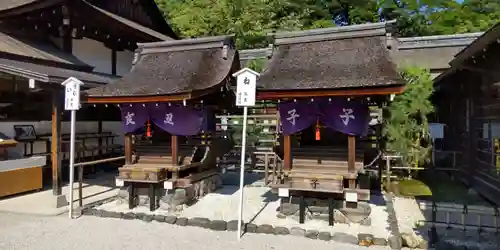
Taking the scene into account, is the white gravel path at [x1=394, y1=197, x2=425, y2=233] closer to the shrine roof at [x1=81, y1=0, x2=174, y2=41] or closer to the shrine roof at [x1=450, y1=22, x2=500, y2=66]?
the shrine roof at [x1=450, y1=22, x2=500, y2=66]

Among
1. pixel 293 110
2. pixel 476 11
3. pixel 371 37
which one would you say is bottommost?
pixel 293 110

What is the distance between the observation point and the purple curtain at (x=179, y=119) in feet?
27.4

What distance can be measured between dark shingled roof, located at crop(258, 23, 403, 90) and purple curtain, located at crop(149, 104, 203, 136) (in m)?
1.83

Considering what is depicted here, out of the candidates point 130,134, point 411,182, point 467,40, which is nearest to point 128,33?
point 130,134

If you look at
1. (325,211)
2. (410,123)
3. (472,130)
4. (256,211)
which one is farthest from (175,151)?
(472,130)

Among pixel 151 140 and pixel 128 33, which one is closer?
pixel 151 140

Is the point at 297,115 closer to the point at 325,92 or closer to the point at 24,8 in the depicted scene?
the point at 325,92

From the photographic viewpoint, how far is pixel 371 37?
25.9 ft

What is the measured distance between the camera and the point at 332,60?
7641 millimetres

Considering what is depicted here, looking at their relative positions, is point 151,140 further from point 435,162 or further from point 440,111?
point 440,111

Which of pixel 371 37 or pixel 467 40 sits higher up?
pixel 467 40

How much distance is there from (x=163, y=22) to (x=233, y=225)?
13.6m

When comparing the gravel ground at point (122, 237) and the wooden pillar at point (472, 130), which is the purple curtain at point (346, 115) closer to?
the gravel ground at point (122, 237)

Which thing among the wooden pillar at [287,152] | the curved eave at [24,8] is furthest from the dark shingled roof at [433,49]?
the curved eave at [24,8]
